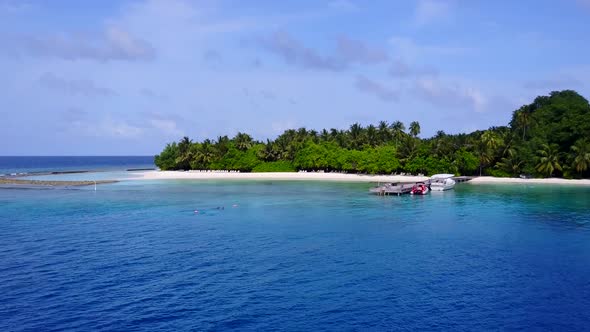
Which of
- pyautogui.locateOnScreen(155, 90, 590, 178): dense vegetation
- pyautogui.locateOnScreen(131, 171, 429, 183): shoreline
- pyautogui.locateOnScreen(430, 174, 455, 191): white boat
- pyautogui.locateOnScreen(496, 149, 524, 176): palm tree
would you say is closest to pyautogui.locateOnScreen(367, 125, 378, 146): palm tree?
pyautogui.locateOnScreen(155, 90, 590, 178): dense vegetation

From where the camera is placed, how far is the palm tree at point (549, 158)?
10819 centimetres

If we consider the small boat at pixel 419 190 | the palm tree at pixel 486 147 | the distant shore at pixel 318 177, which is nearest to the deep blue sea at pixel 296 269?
the small boat at pixel 419 190

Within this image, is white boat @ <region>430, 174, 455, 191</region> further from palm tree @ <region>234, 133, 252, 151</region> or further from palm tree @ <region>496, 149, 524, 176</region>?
palm tree @ <region>234, 133, 252, 151</region>

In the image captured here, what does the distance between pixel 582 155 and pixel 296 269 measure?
296 feet

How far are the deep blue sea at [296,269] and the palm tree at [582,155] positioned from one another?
130ft

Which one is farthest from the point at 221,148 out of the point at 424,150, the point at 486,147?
the point at 486,147

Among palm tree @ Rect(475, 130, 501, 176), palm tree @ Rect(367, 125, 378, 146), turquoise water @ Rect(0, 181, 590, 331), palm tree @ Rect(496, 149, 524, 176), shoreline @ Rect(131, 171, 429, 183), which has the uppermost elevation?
palm tree @ Rect(367, 125, 378, 146)

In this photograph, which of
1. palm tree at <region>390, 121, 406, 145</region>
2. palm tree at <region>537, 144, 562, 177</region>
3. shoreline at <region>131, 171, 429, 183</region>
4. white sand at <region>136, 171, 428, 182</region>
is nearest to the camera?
palm tree at <region>537, 144, 562, 177</region>

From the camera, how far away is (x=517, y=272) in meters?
35.7

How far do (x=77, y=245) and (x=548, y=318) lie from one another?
39654mm

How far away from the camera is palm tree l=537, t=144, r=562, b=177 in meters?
108

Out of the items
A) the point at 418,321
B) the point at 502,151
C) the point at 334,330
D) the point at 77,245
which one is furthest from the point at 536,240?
the point at 502,151

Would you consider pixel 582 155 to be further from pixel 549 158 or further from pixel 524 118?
pixel 524 118

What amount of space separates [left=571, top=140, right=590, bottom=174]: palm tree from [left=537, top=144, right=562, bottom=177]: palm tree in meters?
4.99
